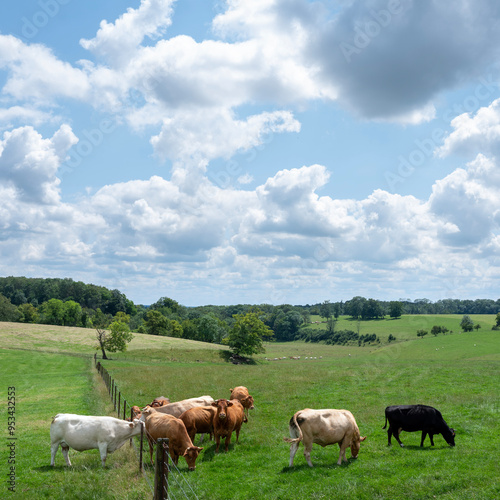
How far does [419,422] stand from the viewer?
14.4 metres

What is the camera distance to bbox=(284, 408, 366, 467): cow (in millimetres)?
12703

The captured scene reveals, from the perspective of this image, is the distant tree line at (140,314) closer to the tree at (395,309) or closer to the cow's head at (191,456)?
the tree at (395,309)

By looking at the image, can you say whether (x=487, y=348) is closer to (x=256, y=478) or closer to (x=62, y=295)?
(x=256, y=478)

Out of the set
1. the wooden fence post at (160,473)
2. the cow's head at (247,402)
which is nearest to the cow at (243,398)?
the cow's head at (247,402)

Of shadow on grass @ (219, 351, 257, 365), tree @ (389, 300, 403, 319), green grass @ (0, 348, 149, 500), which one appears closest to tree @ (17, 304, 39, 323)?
shadow on grass @ (219, 351, 257, 365)

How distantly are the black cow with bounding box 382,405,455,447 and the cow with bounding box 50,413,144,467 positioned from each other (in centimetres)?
858

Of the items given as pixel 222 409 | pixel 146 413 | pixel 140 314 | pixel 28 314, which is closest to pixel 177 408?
pixel 146 413

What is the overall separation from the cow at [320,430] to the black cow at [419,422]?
7.64 ft

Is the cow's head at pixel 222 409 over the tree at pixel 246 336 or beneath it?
over

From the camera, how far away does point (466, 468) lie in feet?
39.5

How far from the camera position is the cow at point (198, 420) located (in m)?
14.5

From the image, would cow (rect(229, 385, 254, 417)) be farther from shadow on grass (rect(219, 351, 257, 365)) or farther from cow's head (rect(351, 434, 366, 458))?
shadow on grass (rect(219, 351, 257, 365))

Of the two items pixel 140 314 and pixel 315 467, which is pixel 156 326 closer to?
pixel 140 314

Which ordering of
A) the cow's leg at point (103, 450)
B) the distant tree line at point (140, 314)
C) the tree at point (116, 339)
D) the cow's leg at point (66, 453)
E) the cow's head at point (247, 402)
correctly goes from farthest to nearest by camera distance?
the distant tree line at point (140, 314) → the tree at point (116, 339) → the cow's head at point (247, 402) → the cow's leg at point (66, 453) → the cow's leg at point (103, 450)
